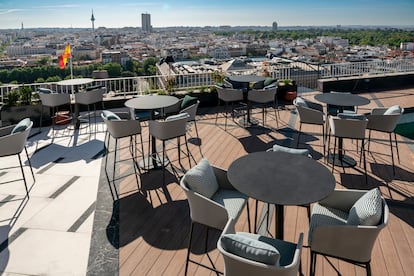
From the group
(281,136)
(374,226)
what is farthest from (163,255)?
(281,136)

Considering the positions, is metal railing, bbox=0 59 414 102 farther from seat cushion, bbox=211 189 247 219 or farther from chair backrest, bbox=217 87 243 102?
seat cushion, bbox=211 189 247 219

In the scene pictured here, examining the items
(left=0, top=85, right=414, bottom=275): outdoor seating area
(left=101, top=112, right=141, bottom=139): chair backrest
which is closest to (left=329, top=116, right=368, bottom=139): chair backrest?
(left=0, top=85, right=414, bottom=275): outdoor seating area

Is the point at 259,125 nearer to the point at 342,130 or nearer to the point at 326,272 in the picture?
the point at 342,130

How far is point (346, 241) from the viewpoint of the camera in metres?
1.92

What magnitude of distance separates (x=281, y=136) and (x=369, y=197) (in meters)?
3.71

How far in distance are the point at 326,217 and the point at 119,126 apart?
110 inches

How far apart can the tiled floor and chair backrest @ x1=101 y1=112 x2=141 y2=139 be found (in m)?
0.66

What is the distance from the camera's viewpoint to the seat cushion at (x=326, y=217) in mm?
2242

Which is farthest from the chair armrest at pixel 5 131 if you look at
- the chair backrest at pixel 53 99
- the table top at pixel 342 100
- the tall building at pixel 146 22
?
the tall building at pixel 146 22

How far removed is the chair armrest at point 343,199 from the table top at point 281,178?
18cm

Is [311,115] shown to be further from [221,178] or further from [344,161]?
[221,178]

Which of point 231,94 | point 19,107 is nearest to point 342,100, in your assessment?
point 231,94

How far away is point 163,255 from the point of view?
268 centimetres

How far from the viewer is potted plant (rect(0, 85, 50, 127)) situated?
618 centimetres
